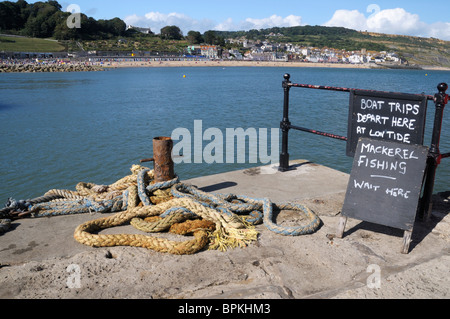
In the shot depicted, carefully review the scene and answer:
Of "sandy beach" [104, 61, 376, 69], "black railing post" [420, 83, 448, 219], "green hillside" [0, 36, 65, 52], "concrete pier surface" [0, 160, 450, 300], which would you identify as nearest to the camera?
"concrete pier surface" [0, 160, 450, 300]

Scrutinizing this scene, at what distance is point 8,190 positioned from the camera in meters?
10.4

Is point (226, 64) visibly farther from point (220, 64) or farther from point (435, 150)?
point (435, 150)

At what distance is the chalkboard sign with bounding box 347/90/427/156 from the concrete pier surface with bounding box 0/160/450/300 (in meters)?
1.11

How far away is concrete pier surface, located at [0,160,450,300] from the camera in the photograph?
3223mm

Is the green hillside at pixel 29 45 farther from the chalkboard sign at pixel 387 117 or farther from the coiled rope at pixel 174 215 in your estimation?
the chalkboard sign at pixel 387 117

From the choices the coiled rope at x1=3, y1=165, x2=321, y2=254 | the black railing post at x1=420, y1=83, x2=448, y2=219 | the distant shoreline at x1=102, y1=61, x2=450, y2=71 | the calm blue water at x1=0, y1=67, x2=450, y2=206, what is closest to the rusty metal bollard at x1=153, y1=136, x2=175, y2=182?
the coiled rope at x1=3, y1=165, x2=321, y2=254

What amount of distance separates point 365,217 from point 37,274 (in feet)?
11.1

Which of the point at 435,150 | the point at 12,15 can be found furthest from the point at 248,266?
Answer: the point at 12,15

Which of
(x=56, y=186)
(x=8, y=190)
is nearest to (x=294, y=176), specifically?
(x=56, y=186)

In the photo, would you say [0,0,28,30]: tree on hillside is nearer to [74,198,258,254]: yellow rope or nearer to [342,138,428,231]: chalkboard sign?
[74,198,258,254]: yellow rope

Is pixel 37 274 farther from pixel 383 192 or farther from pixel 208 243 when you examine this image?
pixel 383 192
